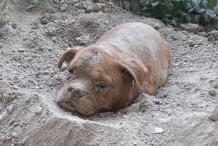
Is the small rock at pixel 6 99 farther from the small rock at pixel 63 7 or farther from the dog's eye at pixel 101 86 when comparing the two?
the small rock at pixel 63 7

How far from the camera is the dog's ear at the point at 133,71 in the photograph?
3922 mm

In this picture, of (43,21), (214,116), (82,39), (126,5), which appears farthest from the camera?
(126,5)

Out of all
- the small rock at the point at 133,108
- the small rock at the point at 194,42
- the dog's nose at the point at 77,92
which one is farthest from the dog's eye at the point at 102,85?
the small rock at the point at 194,42

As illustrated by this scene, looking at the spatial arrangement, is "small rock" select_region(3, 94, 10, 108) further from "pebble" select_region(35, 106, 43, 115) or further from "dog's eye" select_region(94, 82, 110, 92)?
"dog's eye" select_region(94, 82, 110, 92)

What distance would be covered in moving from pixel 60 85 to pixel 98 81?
79 cm

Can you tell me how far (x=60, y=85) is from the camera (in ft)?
14.6

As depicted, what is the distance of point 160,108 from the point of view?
155 inches

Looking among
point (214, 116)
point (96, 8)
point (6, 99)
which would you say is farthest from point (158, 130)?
point (96, 8)

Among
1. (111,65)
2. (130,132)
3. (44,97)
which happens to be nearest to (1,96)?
(44,97)

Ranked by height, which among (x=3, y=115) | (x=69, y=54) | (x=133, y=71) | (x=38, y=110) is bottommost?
(x=3, y=115)

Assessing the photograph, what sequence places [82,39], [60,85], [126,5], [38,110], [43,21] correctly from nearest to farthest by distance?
[38,110] → [60,85] → [82,39] → [43,21] → [126,5]

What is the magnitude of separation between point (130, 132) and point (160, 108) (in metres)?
0.70

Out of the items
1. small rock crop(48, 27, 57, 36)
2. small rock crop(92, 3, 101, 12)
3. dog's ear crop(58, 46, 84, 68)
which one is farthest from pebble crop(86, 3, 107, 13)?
dog's ear crop(58, 46, 84, 68)

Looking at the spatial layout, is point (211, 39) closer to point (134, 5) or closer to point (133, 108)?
point (134, 5)
